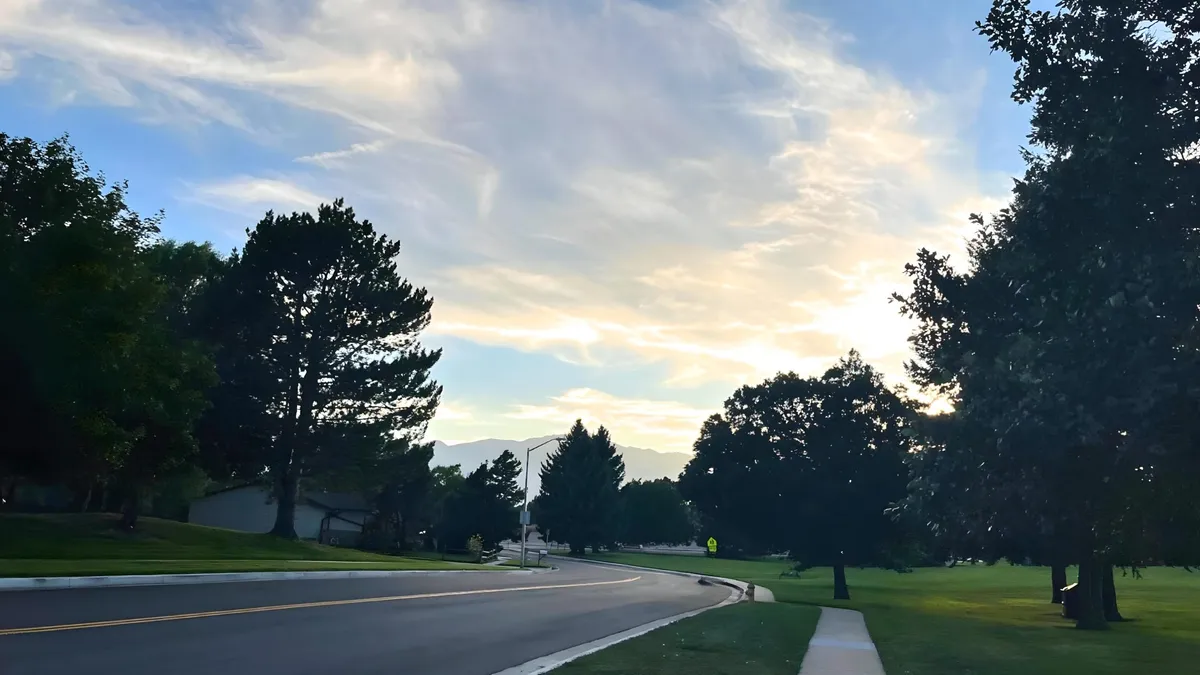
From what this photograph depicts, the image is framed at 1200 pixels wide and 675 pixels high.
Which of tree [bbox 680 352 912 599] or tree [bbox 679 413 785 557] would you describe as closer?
tree [bbox 680 352 912 599]

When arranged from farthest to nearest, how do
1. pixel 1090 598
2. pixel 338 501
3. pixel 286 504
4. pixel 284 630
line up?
pixel 338 501 → pixel 286 504 → pixel 1090 598 → pixel 284 630

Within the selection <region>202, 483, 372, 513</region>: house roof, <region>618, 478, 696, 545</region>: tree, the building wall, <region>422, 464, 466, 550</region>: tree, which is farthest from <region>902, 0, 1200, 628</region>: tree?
<region>618, 478, 696, 545</region>: tree

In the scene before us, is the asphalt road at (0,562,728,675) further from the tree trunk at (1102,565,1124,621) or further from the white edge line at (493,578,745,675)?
the tree trunk at (1102,565,1124,621)

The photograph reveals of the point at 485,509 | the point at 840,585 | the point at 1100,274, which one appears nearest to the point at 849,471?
the point at 840,585

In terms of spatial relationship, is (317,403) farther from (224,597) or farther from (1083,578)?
(1083,578)

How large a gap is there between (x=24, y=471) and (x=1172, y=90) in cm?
4017

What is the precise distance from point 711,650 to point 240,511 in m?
71.0

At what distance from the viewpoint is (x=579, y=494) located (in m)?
117

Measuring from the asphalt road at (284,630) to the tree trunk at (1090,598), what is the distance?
11.9m

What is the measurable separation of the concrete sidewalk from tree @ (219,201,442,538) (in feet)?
104

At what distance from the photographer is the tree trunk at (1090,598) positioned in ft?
87.6

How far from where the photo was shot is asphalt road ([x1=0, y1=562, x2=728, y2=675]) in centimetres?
1097

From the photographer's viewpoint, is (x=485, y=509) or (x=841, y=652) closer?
(x=841, y=652)

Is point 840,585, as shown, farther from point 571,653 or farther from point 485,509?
point 485,509
